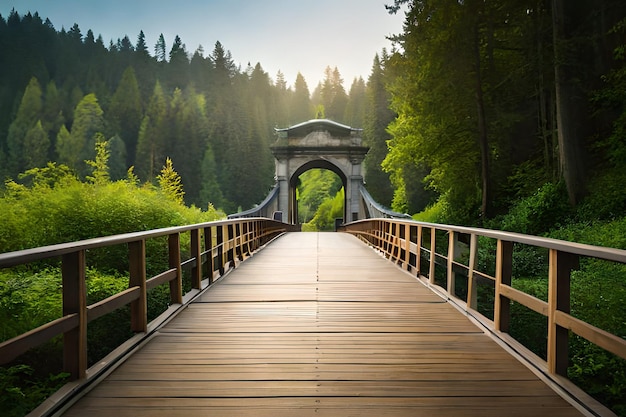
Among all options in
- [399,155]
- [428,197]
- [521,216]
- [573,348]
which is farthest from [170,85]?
[573,348]

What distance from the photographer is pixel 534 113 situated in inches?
637

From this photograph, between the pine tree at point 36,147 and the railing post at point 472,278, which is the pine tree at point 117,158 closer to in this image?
the pine tree at point 36,147

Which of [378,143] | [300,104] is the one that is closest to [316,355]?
[378,143]

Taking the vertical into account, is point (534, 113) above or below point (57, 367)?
above

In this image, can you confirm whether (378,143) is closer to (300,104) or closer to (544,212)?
(544,212)

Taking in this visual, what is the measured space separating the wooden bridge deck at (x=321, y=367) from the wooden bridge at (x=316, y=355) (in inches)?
0.4

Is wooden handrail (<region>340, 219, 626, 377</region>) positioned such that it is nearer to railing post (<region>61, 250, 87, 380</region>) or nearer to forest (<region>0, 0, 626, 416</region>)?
forest (<region>0, 0, 626, 416</region>)

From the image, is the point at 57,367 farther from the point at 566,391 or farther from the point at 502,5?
the point at 502,5

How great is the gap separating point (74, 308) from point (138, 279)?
37.2 inches

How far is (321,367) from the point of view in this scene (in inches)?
117

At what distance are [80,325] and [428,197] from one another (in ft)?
92.5

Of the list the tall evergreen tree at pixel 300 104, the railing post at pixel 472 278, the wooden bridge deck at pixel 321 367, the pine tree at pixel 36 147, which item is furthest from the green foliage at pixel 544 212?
the tall evergreen tree at pixel 300 104

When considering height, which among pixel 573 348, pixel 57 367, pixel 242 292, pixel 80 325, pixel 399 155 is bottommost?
pixel 57 367

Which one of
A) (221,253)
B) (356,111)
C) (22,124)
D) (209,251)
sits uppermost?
(356,111)
